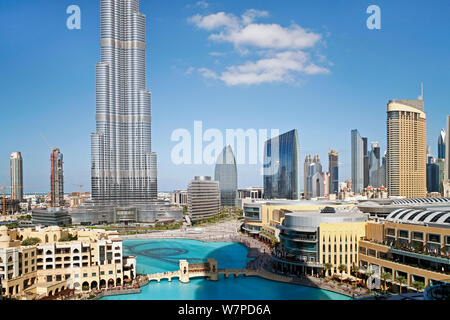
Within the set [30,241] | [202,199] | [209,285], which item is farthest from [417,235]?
[202,199]

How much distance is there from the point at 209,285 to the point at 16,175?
2693 centimetres

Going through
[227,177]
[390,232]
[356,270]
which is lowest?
[356,270]

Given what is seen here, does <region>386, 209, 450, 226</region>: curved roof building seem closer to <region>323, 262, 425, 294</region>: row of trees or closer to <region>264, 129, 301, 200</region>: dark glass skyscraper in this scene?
<region>323, 262, 425, 294</region>: row of trees

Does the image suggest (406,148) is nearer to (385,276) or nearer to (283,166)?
(283,166)

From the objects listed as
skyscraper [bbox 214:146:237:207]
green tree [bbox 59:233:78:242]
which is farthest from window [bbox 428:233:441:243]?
skyscraper [bbox 214:146:237:207]

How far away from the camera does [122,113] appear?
2933 centimetres

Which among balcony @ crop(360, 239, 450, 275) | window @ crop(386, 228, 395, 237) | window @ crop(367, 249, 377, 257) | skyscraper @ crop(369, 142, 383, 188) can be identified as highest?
skyscraper @ crop(369, 142, 383, 188)

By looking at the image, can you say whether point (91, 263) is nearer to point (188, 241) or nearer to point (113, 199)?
point (188, 241)

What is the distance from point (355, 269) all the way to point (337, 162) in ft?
166

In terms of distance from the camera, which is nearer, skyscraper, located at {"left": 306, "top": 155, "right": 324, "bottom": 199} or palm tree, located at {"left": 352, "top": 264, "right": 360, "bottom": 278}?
palm tree, located at {"left": 352, "top": 264, "right": 360, "bottom": 278}

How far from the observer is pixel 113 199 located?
28.9 metres

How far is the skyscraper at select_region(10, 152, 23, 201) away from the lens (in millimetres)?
29125

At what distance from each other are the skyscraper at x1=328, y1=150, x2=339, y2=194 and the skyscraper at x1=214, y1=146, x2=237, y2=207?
768 inches

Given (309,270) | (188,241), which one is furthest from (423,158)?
(309,270)
